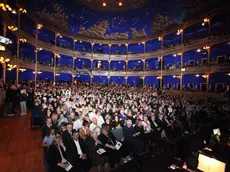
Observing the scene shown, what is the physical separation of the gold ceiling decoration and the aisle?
26325 millimetres

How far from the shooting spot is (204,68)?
19.5 metres

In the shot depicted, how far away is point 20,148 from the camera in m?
5.25

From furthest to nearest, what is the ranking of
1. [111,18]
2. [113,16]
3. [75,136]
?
[111,18] < [113,16] < [75,136]

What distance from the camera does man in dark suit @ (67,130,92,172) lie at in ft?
13.0

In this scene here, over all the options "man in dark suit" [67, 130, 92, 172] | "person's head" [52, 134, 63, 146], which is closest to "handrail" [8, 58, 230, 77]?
"person's head" [52, 134, 63, 146]

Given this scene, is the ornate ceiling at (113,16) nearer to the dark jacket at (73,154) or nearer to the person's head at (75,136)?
the person's head at (75,136)

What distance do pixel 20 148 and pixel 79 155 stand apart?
2511 millimetres

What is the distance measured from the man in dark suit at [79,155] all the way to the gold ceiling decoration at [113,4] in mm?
28173

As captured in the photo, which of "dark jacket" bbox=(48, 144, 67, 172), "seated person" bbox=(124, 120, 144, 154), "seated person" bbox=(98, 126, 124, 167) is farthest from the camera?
"seated person" bbox=(124, 120, 144, 154)

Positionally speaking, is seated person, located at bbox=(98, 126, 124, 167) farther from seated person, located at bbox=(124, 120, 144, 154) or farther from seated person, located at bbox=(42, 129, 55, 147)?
seated person, located at bbox=(42, 129, 55, 147)

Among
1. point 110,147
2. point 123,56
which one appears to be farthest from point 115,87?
point 110,147

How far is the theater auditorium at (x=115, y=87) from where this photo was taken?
440cm

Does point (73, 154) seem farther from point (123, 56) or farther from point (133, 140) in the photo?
point (123, 56)

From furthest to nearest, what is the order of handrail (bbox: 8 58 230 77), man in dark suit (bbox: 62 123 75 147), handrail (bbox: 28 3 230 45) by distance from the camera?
handrail (bbox: 28 3 230 45)
handrail (bbox: 8 58 230 77)
man in dark suit (bbox: 62 123 75 147)
